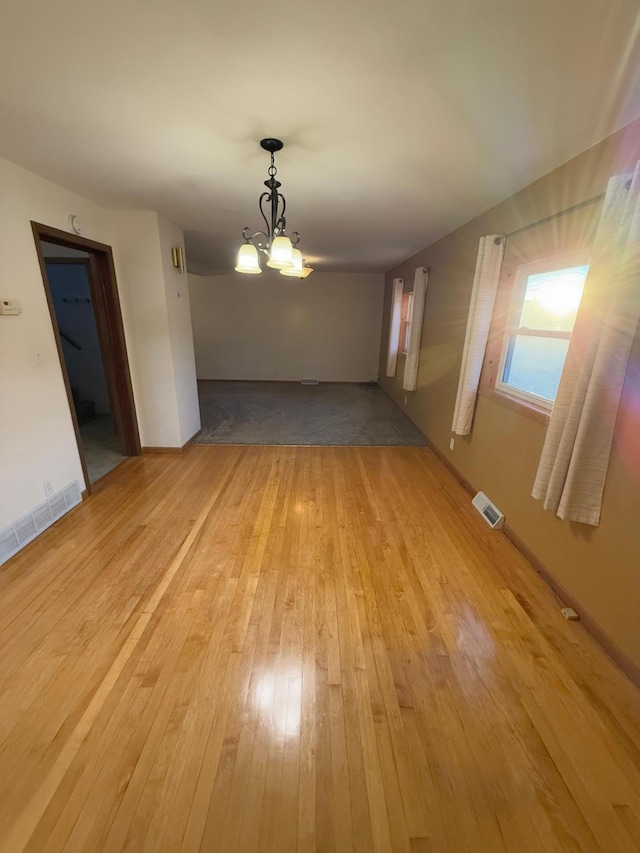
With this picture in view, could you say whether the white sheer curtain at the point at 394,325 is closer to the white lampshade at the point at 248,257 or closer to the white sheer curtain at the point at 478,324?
the white sheer curtain at the point at 478,324

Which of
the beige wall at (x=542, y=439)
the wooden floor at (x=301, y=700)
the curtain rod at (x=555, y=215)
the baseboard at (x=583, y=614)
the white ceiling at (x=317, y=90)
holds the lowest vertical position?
the wooden floor at (x=301, y=700)

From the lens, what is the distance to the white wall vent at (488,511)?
2441 mm

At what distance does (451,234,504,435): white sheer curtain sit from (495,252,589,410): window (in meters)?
0.17

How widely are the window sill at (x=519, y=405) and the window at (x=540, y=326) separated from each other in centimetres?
3

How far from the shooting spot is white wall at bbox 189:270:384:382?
6.95m

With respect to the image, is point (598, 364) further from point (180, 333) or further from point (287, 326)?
point (287, 326)

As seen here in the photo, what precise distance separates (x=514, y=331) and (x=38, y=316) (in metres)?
3.32

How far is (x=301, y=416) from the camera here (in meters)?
5.04

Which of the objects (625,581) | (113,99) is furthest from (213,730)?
(113,99)

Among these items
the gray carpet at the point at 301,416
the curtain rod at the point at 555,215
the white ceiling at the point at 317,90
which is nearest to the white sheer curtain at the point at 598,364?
the curtain rod at the point at 555,215

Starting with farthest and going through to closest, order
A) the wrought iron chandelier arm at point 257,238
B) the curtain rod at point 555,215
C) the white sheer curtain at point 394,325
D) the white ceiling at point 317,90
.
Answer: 1. the white sheer curtain at point 394,325
2. the wrought iron chandelier arm at point 257,238
3. the curtain rod at point 555,215
4. the white ceiling at point 317,90

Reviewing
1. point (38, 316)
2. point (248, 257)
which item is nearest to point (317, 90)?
point (248, 257)

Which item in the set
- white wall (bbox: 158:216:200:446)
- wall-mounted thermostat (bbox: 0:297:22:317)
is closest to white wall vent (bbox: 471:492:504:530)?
white wall (bbox: 158:216:200:446)

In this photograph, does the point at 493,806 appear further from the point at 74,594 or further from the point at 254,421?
the point at 254,421
